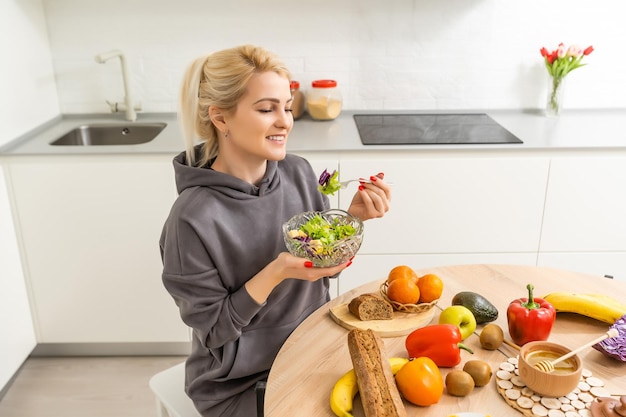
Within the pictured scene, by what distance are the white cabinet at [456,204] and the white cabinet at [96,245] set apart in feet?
2.62

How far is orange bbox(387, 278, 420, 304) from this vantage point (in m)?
1.37

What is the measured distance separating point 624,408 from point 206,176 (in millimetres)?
984

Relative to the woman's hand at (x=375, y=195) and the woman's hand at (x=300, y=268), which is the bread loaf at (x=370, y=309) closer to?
the woman's hand at (x=300, y=268)

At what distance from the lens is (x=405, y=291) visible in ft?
4.50

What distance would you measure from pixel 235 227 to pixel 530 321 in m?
0.70

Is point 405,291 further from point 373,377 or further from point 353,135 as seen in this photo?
point 353,135

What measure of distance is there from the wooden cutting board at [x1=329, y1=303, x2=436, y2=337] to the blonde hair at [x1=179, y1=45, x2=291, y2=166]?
53 cm

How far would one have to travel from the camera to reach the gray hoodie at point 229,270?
4.55ft

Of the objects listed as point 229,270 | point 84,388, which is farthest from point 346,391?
point 84,388

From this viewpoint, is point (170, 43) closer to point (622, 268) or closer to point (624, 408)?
point (622, 268)

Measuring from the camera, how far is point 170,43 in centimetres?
285

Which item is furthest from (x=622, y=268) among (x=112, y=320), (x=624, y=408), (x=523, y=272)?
(x=112, y=320)

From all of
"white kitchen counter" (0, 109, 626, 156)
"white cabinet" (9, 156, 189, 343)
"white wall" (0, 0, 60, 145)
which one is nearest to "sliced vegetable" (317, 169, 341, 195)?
"white kitchen counter" (0, 109, 626, 156)

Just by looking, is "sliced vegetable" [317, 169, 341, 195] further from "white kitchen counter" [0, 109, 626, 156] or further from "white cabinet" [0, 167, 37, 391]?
"white cabinet" [0, 167, 37, 391]
